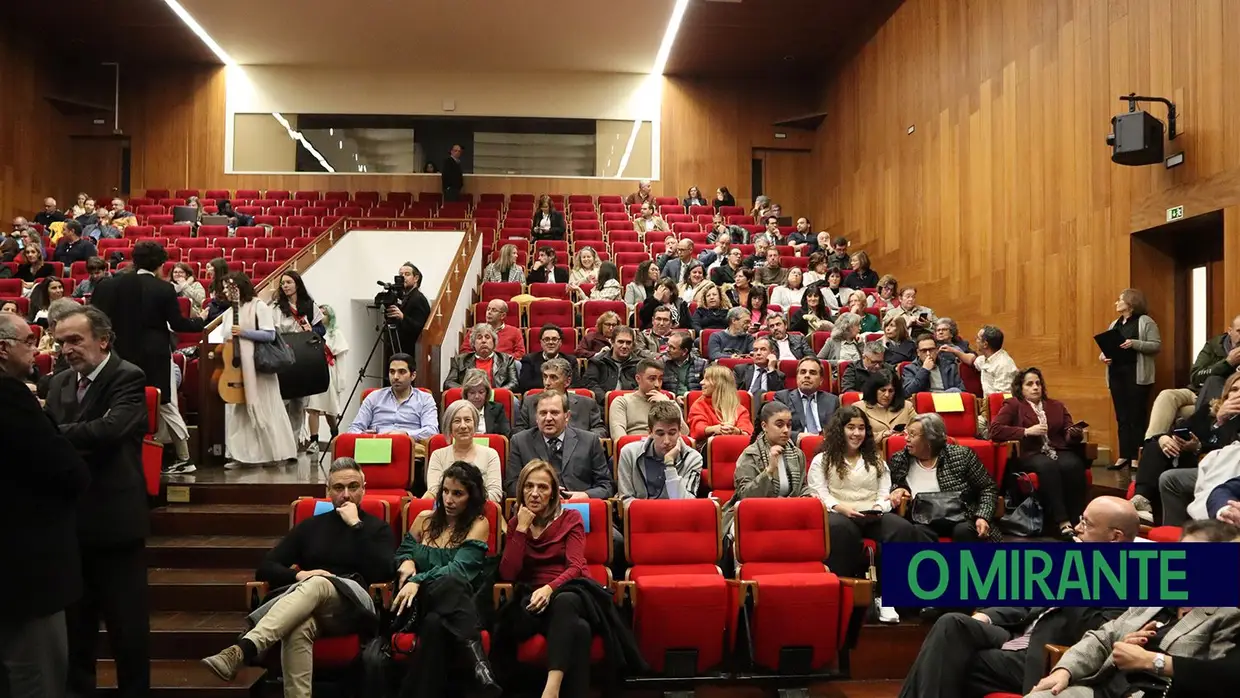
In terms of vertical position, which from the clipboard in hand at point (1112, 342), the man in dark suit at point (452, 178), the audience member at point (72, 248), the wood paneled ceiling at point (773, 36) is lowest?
the clipboard in hand at point (1112, 342)

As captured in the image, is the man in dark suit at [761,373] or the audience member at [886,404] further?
the man in dark suit at [761,373]

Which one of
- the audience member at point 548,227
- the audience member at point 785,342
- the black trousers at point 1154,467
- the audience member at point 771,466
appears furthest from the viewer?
the audience member at point 548,227

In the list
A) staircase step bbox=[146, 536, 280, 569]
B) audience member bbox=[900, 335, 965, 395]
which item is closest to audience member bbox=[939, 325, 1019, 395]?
audience member bbox=[900, 335, 965, 395]

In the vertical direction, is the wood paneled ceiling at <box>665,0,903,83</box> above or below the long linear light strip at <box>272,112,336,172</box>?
above

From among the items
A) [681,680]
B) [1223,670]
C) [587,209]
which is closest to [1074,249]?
[681,680]

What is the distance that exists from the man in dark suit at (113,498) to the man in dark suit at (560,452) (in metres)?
1.64

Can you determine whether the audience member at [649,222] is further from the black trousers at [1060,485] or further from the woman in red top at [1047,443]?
the black trousers at [1060,485]

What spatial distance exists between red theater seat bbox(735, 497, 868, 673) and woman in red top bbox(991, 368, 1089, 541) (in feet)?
4.70

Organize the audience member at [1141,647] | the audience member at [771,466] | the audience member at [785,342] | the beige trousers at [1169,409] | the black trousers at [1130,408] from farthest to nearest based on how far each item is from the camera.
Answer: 1. the audience member at [785,342]
2. the black trousers at [1130,408]
3. the beige trousers at [1169,409]
4. the audience member at [771,466]
5. the audience member at [1141,647]

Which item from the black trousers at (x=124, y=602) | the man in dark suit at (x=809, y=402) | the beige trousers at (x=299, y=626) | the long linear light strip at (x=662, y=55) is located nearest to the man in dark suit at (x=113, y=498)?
the black trousers at (x=124, y=602)

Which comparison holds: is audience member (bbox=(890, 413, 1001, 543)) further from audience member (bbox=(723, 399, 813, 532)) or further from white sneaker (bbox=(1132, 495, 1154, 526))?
white sneaker (bbox=(1132, 495, 1154, 526))

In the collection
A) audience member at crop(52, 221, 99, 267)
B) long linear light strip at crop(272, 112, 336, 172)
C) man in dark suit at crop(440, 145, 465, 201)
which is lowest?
audience member at crop(52, 221, 99, 267)

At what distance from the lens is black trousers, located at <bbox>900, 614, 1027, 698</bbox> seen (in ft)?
9.14

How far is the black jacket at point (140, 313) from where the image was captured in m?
4.54
